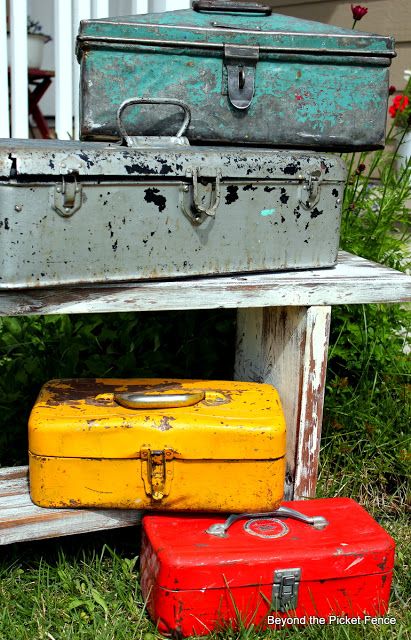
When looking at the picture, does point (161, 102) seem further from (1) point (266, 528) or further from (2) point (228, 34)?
(1) point (266, 528)

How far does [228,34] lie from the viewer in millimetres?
2006

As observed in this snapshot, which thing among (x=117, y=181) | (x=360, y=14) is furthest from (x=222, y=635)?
(x=360, y=14)

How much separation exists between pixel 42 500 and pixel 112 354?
975mm

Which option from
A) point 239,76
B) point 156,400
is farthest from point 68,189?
point 239,76

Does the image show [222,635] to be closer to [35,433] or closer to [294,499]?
[294,499]

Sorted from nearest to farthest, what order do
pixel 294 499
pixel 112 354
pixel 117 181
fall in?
1. pixel 117 181
2. pixel 294 499
3. pixel 112 354

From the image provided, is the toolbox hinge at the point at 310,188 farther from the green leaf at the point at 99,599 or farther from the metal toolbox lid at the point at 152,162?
the green leaf at the point at 99,599

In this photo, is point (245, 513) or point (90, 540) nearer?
point (245, 513)

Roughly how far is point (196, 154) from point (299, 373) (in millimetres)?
614

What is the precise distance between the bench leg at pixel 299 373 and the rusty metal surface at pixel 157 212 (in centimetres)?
16

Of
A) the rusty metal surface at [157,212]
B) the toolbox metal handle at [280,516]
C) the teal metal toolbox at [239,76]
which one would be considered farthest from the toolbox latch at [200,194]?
the toolbox metal handle at [280,516]

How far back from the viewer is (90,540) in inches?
86.0

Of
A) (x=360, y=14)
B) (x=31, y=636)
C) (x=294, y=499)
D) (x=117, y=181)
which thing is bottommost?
(x=31, y=636)

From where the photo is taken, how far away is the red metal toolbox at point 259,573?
1.74 m
